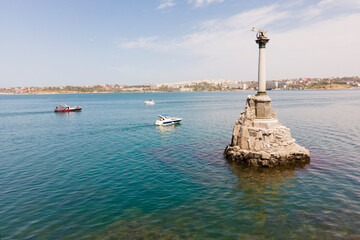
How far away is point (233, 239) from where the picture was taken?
Result: 10523mm

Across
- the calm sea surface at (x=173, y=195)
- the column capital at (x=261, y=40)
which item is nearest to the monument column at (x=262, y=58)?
the column capital at (x=261, y=40)

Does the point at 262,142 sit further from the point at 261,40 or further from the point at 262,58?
the point at 261,40

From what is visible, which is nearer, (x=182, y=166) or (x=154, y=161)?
(x=182, y=166)

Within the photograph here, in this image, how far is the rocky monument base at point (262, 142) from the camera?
21062 millimetres

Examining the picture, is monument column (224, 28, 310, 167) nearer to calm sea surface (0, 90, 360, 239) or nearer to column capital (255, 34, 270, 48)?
column capital (255, 34, 270, 48)

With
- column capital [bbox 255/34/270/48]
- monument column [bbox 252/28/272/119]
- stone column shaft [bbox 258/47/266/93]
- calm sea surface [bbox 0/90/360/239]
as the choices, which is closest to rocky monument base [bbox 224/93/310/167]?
monument column [bbox 252/28/272/119]

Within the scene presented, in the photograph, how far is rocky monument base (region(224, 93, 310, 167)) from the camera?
21062 mm

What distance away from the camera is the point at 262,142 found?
2162 centimetres

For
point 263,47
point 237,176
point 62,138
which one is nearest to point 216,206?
point 237,176

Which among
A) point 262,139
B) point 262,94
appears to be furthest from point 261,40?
point 262,139

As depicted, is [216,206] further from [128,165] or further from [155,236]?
[128,165]

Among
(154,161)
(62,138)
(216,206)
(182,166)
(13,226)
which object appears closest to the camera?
(13,226)

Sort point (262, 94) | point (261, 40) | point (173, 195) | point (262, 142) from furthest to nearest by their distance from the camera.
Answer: point (262, 94) → point (261, 40) → point (262, 142) → point (173, 195)

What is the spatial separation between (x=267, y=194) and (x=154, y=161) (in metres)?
12.0
